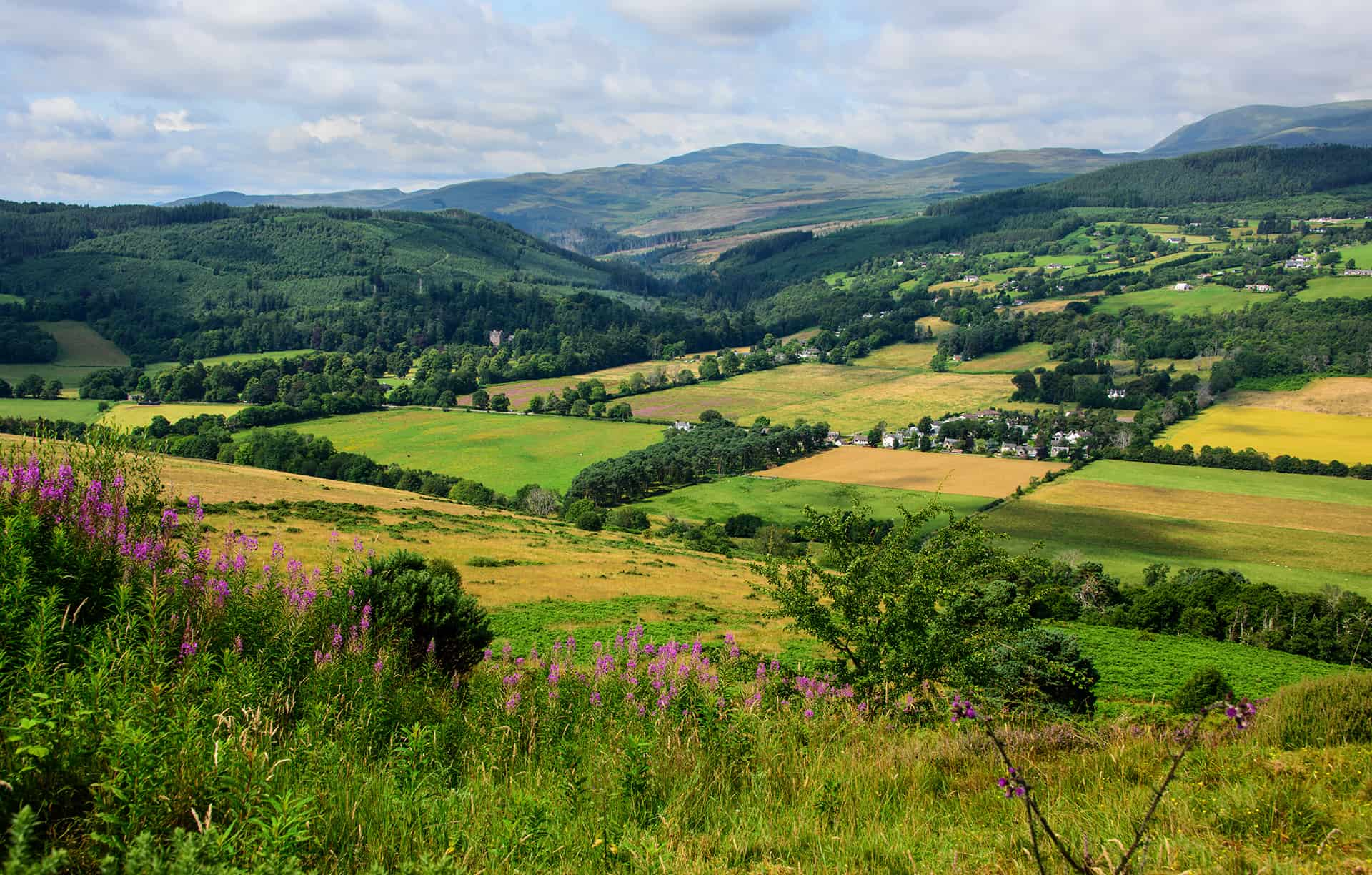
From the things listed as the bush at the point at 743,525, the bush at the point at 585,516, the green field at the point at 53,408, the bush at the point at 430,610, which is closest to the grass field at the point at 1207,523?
the bush at the point at 743,525

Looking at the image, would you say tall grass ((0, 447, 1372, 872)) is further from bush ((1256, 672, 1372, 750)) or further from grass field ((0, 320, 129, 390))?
grass field ((0, 320, 129, 390))

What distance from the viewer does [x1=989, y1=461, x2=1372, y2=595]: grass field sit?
55.4 m

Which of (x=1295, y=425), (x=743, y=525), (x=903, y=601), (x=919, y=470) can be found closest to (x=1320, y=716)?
(x=903, y=601)

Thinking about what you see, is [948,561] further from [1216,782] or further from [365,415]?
[365,415]

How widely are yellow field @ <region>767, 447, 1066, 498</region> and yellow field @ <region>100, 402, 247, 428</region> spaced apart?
74.7 metres

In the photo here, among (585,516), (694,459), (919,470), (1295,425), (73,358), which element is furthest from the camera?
(73,358)

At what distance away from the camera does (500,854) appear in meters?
4.17

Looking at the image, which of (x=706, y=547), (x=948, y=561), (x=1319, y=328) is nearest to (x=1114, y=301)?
(x=1319, y=328)

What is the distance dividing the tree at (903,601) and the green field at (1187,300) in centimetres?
16083

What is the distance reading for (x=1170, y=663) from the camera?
113 ft

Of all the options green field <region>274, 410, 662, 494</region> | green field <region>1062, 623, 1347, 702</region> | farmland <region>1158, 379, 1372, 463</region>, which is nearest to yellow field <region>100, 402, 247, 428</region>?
green field <region>274, 410, 662, 494</region>

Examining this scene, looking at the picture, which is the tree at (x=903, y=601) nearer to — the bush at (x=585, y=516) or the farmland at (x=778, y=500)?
the farmland at (x=778, y=500)

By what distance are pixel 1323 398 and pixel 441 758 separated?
12894cm

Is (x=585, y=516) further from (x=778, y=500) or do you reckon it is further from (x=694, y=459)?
(x=694, y=459)
